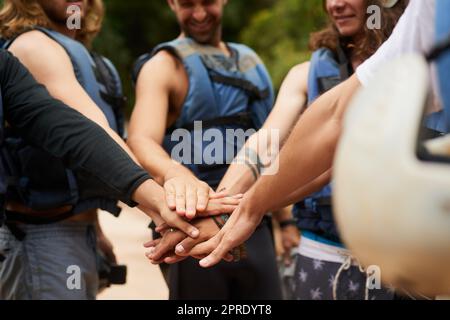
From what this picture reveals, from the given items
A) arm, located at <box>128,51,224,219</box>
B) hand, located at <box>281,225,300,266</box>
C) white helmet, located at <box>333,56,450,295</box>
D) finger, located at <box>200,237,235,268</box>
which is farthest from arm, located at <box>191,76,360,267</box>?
hand, located at <box>281,225,300,266</box>

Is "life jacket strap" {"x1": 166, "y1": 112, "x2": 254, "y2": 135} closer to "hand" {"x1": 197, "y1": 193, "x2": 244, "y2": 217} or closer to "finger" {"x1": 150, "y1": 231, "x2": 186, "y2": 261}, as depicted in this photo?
"hand" {"x1": 197, "y1": 193, "x2": 244, "y2": 217}

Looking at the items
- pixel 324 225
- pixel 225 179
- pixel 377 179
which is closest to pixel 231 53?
pixel 225 179

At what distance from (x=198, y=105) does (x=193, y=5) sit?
20.1 inches

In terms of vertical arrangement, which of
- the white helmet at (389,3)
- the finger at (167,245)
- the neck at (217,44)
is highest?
Answer: the neck at (217,44)

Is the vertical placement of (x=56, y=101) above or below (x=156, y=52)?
below

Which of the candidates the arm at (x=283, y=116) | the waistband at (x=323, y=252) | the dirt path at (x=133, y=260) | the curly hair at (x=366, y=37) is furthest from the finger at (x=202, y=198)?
the dirt path at (x=133, y=260)

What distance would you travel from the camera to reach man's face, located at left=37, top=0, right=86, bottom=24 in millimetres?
3594

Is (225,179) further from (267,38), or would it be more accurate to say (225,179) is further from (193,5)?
(267,38)

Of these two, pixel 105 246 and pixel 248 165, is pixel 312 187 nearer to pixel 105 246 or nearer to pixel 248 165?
pixel 248 165

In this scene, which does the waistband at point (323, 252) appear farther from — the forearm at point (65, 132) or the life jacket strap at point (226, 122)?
the forearm at point (65, 132)

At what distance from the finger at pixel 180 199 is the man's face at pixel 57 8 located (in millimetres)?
894

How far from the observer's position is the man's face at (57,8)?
359 cm
